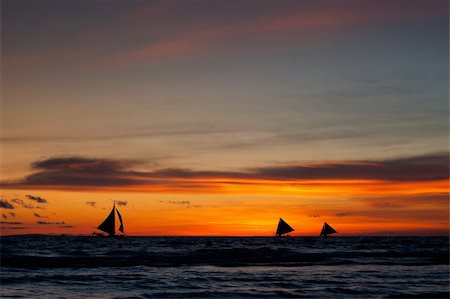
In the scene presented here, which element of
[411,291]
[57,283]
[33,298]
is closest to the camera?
[33,298]

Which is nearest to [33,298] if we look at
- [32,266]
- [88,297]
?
[88,297]

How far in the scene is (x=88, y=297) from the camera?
79.3 ft

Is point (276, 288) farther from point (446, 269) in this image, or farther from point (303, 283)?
point (446, 269)

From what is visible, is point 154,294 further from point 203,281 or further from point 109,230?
point 109,230

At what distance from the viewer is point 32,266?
39.8 metres

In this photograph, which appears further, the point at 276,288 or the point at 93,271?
the point at 93,271

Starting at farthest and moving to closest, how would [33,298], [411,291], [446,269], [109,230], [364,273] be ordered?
[109,230], [446,269], [364,273], [411,291], [33,298]

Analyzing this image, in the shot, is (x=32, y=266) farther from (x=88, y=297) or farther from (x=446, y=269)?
(x=446, y=269)

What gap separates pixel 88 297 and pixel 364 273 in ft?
60.9

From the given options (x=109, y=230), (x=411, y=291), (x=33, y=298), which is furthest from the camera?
(x=109, y=230)

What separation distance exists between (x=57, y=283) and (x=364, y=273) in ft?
62.9

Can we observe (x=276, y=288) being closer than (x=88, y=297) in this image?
No

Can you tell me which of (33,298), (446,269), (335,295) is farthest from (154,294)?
(446,269)

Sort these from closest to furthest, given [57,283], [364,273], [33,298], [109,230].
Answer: [33,298] < [57,283] < [364,273] < [109,230]
